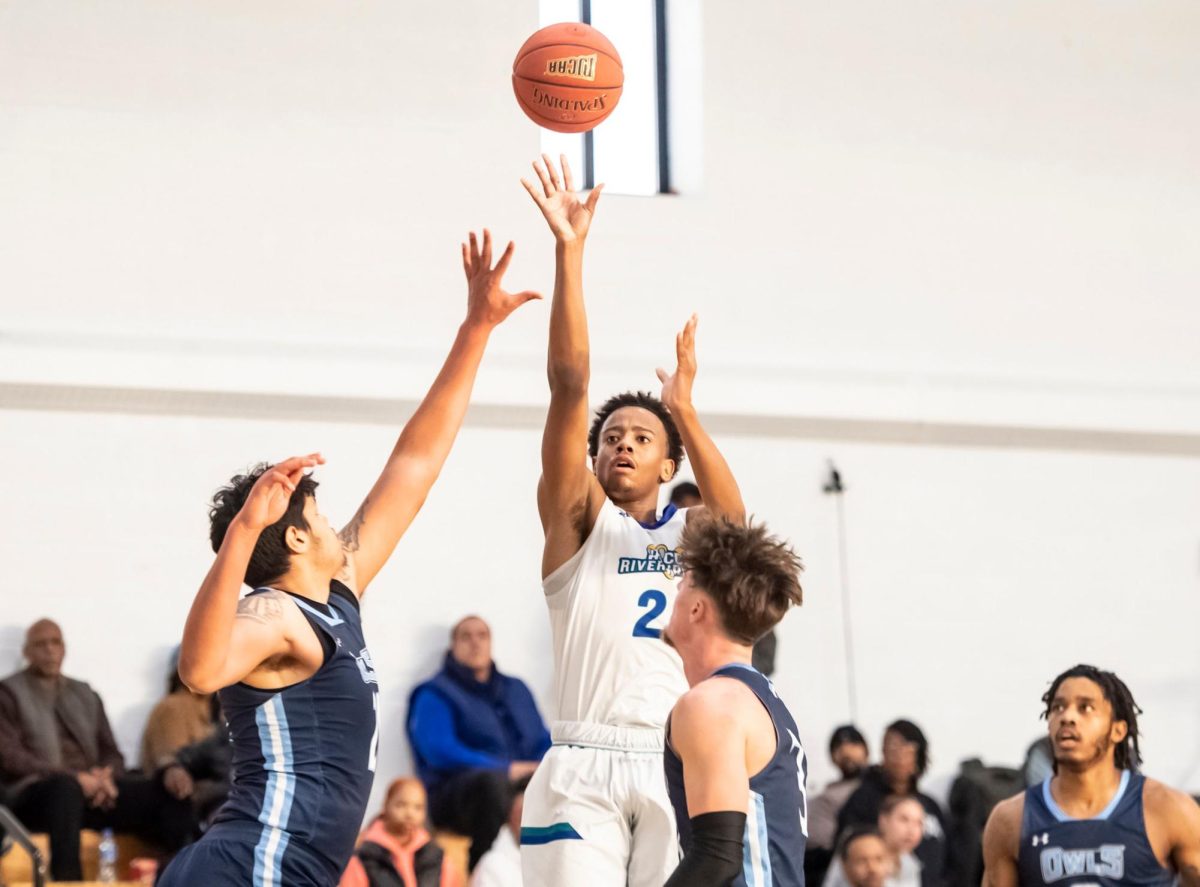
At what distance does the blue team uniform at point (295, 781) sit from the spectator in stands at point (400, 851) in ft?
12.9

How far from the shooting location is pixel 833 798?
351 inches

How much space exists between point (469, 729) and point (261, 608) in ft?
18.3

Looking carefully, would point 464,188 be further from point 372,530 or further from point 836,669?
point 372,530

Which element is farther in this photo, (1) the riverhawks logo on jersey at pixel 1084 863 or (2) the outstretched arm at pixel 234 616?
(1) the riverhawks logo on jersey at pixel 1084 863

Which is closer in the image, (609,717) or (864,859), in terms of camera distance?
(609,717)

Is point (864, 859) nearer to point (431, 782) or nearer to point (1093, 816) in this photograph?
A: point (431, 782)

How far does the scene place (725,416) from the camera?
33.3 feet

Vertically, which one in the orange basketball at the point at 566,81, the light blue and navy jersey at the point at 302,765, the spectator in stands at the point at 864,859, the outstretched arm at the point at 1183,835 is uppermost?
the orange basketball at the point at 566,81

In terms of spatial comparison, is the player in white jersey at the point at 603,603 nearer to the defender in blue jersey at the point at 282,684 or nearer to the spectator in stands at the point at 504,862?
the defender in blue jersey at the point at 282,684

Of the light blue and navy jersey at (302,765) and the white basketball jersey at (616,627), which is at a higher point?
the white basketball jersey at (616,627)

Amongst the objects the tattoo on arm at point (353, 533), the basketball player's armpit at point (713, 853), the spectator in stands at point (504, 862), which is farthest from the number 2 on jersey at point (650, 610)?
the spectator in stands at point (504, 862)

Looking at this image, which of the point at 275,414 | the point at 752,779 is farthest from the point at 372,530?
the point at 275,414

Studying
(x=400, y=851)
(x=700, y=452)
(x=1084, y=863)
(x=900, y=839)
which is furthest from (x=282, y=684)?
(x=900, y=839)

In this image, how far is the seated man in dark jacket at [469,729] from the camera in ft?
27.5
